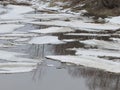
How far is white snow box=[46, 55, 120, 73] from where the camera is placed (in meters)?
11.0

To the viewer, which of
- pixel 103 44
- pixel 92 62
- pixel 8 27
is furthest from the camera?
pixel 8 27

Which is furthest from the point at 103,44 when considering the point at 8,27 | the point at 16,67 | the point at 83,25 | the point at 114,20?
the point at 114,20

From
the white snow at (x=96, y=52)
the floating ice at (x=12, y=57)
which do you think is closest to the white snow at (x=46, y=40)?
the white snow at (x=96, y=52)

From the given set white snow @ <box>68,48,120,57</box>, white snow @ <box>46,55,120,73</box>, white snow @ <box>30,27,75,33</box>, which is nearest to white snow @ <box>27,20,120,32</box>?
white snow @ <box>30,27,75,33</box>

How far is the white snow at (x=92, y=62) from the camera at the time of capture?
11.0 meters

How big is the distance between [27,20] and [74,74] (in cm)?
1238

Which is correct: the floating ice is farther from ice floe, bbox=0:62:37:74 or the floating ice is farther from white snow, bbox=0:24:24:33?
white snow, bbox=0:24:24:33

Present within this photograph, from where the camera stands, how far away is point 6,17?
77.8ft

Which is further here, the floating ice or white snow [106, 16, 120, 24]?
white snow [106, 16, 120, 24]

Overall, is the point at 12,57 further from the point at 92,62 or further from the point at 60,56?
the point at 92,62

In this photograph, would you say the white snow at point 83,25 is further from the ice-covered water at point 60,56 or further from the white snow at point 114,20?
the white snow at point 114,20

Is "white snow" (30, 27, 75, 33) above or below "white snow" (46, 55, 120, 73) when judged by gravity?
above

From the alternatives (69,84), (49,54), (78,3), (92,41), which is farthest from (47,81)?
(78,3)

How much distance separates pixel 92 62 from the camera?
11672 mm
